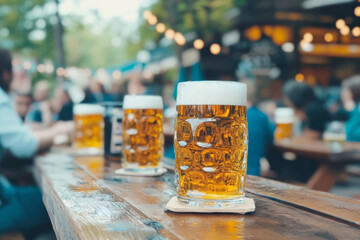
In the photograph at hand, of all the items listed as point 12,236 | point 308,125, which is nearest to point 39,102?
point 308,125

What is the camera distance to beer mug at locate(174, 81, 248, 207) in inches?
31.3

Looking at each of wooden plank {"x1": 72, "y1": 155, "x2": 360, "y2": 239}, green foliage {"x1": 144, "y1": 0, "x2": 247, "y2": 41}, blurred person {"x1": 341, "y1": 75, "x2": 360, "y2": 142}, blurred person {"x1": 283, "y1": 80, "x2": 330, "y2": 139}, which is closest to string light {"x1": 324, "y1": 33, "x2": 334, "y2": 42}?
green foliage {"x1": 144, "y1": 0, "x2": 247, "y2": 41}

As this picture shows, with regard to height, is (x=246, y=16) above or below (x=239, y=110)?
above

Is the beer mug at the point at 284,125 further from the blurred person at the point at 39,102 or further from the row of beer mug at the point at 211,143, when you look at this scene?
the blurred person at the point at 39,102

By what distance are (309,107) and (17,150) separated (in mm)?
2561

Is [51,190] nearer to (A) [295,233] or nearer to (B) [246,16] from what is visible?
(A) [295,233]

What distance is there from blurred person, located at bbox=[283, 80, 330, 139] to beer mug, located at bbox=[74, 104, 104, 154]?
213 cm

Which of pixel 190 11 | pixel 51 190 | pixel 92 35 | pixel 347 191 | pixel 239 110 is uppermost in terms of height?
pixel 92 35

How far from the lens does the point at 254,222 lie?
687mm

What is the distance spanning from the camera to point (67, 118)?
3482 millimetres

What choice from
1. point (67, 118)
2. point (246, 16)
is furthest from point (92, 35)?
point (67, 118)

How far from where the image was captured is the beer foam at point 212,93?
2.63 ft

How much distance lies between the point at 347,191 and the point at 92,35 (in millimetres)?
25804

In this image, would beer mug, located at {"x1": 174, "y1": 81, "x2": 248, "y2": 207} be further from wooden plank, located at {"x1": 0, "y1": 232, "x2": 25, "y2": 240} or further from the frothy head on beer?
the frothy head on beer
